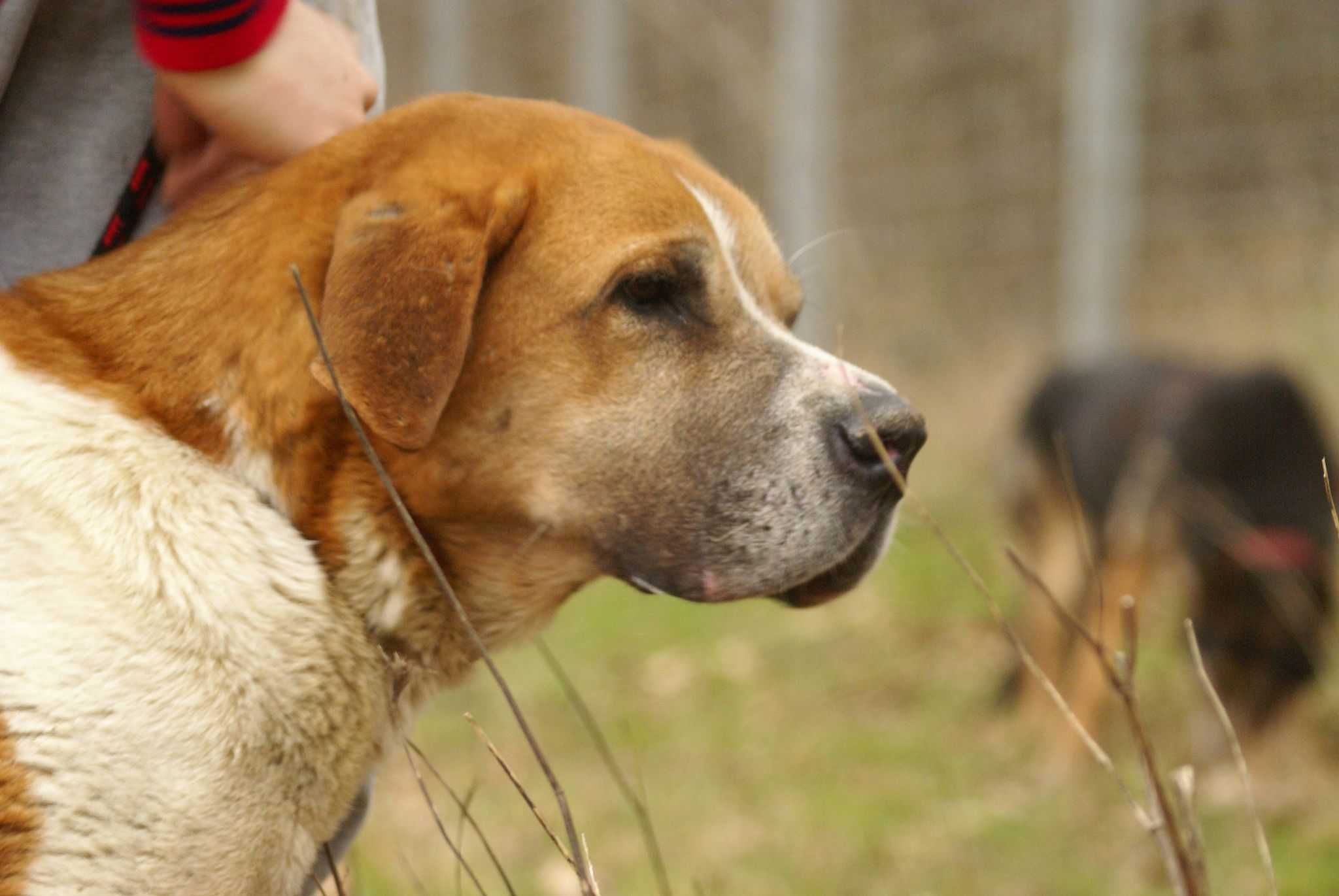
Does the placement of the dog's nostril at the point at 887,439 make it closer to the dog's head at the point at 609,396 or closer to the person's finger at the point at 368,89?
the dog's head at the point at 609,396

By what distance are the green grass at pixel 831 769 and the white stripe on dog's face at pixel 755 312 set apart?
1.54 ft

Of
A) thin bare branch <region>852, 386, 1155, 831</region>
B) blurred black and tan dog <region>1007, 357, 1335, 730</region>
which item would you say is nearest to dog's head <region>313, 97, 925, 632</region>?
thin bare branch <region>852, 386, 1155, 831</region>

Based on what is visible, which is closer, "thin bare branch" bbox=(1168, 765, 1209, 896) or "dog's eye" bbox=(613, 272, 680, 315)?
"thin bare branch" bbox=(1168, 765, 1209, 896)

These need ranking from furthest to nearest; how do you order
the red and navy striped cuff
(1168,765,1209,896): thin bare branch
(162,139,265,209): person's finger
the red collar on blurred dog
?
the red collar on blurred dog < (162,139,265,209): person's finger < the red and navy striped cuff < (1168,765,1209,896): thin bare branch

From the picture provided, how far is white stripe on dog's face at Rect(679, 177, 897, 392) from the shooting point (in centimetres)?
220

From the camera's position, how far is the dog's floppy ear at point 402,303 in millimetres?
1896

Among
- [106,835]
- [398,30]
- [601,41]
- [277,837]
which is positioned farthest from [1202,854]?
[398,30]

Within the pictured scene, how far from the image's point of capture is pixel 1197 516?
5293 mm

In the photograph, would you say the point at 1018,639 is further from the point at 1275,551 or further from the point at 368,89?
the point at 1275,551

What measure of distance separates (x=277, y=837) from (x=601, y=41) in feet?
35.7

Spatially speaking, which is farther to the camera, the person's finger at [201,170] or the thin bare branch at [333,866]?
the person's finger at [201,170]

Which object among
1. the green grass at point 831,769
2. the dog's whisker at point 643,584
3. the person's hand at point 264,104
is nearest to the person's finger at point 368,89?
the person's hand at point 264,104

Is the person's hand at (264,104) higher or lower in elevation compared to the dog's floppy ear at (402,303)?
higher

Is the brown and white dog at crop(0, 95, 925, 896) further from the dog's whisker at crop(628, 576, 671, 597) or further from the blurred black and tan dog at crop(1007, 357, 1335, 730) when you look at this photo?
the blurred black and tan dog at crop(1007, 357, 1335, 730)
